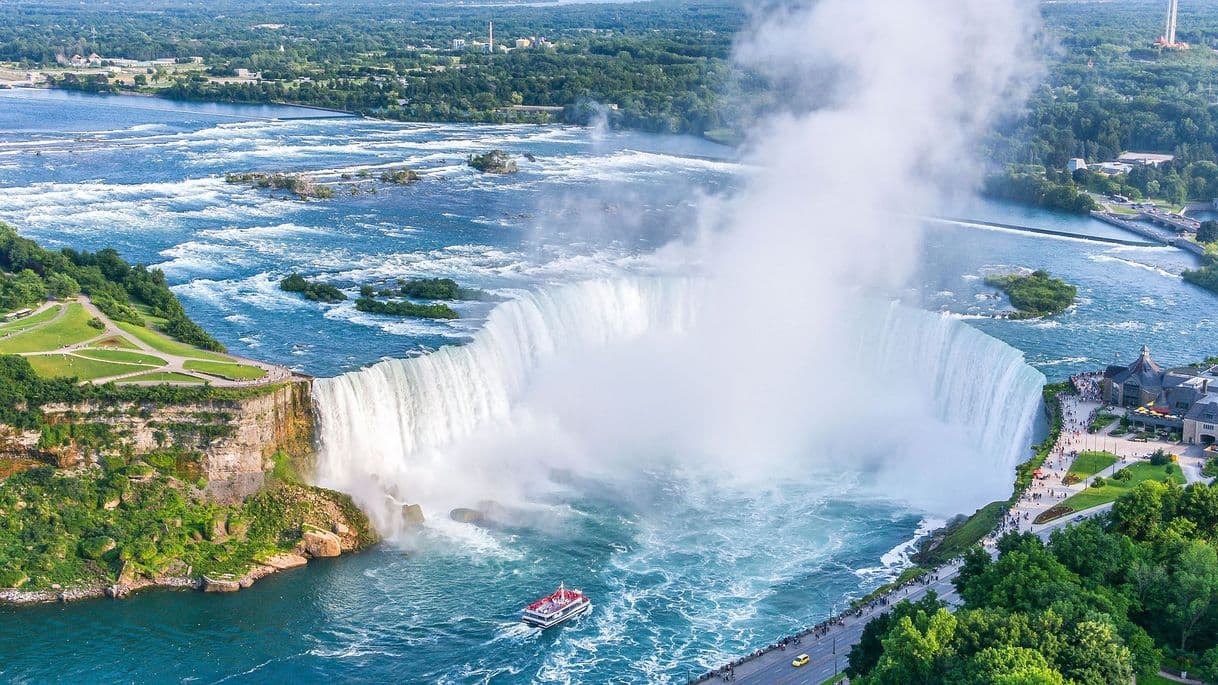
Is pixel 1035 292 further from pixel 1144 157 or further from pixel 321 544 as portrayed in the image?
pixel 1144 157

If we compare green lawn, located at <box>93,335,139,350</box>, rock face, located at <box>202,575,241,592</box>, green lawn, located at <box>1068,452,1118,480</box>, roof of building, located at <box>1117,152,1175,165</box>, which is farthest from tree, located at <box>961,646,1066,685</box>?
roof of building, located at <box>1117,152,1175,165</box>

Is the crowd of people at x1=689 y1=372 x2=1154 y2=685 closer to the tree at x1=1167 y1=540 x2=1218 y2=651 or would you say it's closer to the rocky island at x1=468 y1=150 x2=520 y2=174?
the tree at x1=1167 y1=540 x2=1218 y2=651

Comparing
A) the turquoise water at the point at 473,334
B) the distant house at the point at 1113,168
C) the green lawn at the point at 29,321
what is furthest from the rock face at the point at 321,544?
the distant house at the point at 1113,168

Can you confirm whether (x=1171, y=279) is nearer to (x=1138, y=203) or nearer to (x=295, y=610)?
(x=1138, y=203)

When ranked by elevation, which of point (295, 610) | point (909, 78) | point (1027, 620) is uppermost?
point (909, 78)

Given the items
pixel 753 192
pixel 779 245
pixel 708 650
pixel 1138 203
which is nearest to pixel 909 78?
pixel 753 192

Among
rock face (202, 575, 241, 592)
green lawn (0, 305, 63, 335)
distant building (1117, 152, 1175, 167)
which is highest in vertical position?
distant building (1117, 152, 1175, 167)

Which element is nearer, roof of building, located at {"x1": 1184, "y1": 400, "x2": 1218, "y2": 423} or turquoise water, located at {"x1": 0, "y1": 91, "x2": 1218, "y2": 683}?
turquoise water, located at {"x1": 0, "y1": 91, "x2": 1218, "y2": 683}

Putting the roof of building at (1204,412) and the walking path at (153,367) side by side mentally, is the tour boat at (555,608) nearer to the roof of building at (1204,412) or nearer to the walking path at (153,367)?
the walking path at (153,367)
